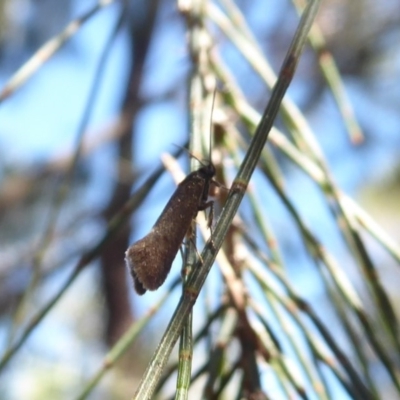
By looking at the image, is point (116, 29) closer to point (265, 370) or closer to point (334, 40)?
point (265, 370)

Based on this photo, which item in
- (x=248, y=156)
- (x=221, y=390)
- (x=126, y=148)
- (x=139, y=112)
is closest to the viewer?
(x=248, y=156)

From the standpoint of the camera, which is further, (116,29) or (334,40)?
(334,40)

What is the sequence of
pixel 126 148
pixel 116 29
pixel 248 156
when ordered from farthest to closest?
pixel 126 148
pixel 116 29
pixel 248 156

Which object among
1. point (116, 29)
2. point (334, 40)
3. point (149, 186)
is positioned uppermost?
point (334, 40)

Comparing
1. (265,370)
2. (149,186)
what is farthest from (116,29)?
(265,370)

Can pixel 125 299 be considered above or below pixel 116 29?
above

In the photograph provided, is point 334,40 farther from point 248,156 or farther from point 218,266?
point 248,156
